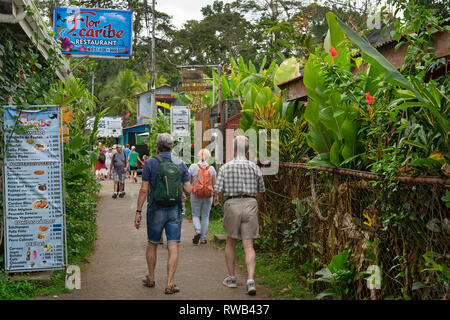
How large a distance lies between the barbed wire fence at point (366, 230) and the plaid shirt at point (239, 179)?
63 centimetres

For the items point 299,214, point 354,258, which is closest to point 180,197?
point 299,214

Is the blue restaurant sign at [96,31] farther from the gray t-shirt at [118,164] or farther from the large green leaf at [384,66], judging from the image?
the large green leaf at [384,66]

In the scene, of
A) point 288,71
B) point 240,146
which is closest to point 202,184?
point 288,71

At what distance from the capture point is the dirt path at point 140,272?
5.96 m

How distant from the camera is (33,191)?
6.21m

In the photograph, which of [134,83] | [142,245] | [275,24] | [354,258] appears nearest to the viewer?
[354,258]

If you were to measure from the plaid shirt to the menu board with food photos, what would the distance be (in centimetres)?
204

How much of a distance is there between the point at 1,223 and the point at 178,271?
7.98ft

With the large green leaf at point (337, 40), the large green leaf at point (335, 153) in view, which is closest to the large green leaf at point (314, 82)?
the large green leaf at point (337, 40)

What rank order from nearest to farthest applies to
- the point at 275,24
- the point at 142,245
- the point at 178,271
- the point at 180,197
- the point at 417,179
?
1. the point at 417,179
2. the point at 180,197
3. the point at 178,271
4. the point at 275,24
5. the point at 142,245

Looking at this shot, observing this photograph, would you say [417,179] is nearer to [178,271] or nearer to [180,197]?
[180,197]

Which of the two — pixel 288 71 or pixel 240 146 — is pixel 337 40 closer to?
pixel 240 146

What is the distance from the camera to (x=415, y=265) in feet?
12.6

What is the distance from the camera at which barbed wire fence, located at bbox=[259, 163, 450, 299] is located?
3.61 meters
